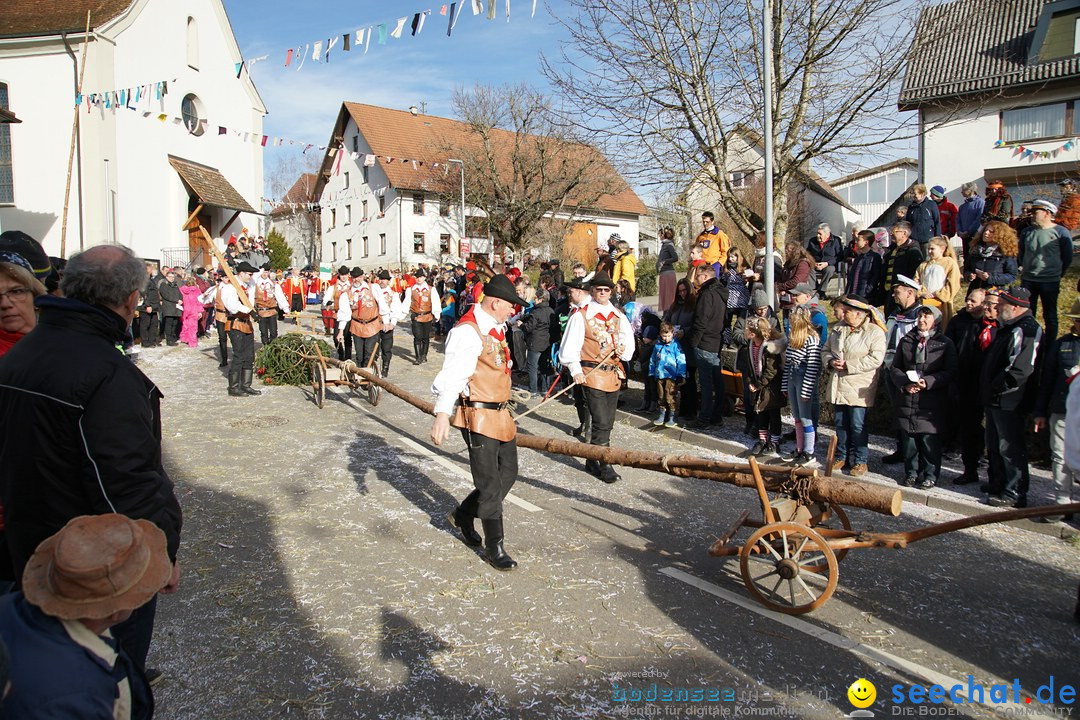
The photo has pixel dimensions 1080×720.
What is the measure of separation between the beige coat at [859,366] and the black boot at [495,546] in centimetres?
429

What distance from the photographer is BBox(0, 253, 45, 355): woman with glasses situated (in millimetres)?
3648

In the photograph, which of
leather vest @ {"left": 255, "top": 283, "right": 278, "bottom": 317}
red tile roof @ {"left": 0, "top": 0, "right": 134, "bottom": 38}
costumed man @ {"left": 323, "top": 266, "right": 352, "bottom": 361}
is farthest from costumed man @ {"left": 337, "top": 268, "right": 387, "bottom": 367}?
red tile roof @ {"left": 0, "top": 0, "right": 134, "bottom": 38}

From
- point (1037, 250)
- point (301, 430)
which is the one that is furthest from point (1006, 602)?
point (301, 430)

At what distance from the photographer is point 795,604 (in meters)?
4.56

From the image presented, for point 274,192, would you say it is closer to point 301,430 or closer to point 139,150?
point 139,150

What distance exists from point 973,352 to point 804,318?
1.65m

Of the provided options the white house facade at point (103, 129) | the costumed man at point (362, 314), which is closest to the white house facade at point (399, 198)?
the white house facade at point (103, 129)

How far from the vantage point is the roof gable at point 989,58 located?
23641 millimetres

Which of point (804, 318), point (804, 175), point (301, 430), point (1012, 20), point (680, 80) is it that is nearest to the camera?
point (804, 318)

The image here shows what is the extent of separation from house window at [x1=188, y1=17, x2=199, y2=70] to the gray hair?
32111 mm

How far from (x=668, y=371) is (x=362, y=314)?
218 inches

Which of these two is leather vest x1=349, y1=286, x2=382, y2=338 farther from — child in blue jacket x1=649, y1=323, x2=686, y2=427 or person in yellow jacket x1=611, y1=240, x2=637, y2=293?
child in blue jacket x1=649, y1=323, x2=686, y2=427

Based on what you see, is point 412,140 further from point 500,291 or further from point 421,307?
point 500,291

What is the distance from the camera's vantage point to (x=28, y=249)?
4.57 m
